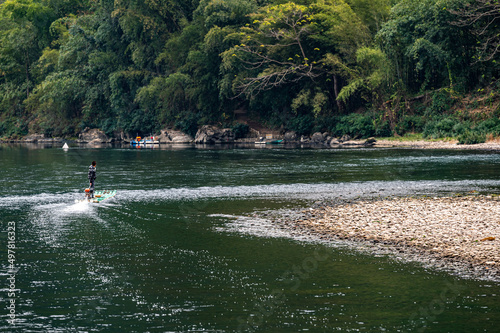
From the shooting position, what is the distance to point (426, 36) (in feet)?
197

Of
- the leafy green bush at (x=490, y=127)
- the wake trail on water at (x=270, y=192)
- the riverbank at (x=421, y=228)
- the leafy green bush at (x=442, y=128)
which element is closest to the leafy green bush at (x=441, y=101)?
the leafy green bush at (x=442, y=128)

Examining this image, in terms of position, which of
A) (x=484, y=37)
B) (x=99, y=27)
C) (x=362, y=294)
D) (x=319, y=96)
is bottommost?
→ (x=362, y=294)

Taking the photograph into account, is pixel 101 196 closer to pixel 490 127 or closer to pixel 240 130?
pixel 490 127

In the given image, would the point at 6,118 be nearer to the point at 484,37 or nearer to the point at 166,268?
the point at 484,37

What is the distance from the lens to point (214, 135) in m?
84.9

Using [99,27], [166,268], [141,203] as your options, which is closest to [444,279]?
[166,268]

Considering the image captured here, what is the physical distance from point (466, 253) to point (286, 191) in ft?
50.1

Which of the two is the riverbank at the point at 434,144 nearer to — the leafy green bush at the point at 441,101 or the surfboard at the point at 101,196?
the leafy green bush at the point at 441,101

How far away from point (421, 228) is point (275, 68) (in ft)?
191

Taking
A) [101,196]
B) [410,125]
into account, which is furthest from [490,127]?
[101,196]

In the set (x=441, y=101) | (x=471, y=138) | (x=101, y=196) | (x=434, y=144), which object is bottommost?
(x=101, y=196)

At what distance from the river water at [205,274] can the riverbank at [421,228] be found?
91 centimetres

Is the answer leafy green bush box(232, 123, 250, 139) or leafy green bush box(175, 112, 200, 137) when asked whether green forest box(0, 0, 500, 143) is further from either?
leafy green bush box(232, 123, 250, 139)

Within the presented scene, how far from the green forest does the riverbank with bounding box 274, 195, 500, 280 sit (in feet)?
121
